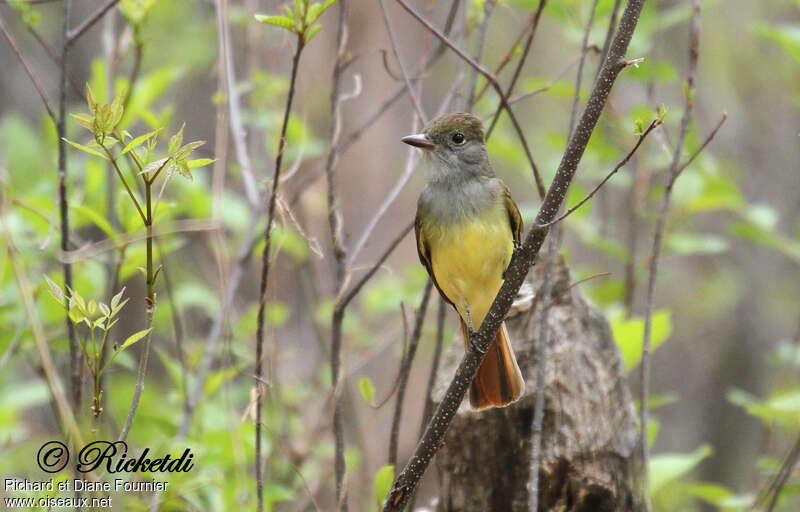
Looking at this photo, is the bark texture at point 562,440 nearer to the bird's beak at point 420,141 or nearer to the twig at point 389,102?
the bird's beak at point 420,141

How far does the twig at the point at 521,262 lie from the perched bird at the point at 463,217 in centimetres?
72

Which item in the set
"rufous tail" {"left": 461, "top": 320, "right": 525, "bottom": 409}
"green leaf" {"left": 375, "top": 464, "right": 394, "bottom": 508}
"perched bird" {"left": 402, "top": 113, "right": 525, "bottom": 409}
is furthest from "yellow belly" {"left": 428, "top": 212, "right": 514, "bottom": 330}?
"green leaf" {"left": 375, "top": 464, "right": 394, "bottom": 508}

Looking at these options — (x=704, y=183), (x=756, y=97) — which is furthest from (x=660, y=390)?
(x=704, y=183)

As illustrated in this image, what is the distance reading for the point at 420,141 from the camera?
3223 mm

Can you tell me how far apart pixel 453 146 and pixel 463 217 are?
0.27 m

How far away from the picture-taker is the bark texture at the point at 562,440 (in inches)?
108

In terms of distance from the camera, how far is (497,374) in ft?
9.01

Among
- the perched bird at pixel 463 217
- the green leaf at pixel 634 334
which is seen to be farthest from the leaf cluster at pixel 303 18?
the green leaf at pixel 634 334

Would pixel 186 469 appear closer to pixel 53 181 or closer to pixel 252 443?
pixel 252 443

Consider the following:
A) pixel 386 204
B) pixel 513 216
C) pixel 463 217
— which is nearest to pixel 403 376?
pixel 386 204

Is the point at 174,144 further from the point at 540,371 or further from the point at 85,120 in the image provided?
the point at 540,371

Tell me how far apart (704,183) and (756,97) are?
4559 mm

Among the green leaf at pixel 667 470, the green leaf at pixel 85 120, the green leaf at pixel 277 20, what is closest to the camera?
the green leaf at pixel 85 120

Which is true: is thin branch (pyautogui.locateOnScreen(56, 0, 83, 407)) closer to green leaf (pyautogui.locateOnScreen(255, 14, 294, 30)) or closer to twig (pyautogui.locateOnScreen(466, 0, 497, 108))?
green leaf (pyautogui.locateOnScreen(255, 14, 294, 30))
